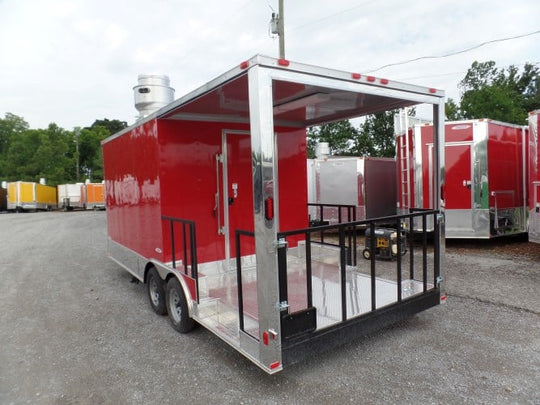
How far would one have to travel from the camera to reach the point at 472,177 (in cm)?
782

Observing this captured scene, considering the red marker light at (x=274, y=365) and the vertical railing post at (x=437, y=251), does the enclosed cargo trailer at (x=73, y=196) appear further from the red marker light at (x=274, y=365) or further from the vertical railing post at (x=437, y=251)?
the red marker light at (x=274, y=365)

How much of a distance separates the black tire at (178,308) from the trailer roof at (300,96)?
1.95m

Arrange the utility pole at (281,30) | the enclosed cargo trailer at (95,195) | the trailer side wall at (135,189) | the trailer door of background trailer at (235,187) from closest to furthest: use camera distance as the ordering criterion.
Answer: the trailer side wall at (135,189)
the trailer door of background trailer at (235,187)
the utility pole at (281,30)
the enclosed cargo trailer at (95,195)

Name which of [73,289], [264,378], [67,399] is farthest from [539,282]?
[73,289]

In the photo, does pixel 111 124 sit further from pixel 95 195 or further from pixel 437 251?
pixel 437 251

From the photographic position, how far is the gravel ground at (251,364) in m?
2.95

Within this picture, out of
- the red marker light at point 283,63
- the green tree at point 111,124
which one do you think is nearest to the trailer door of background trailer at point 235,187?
the red marker light at point 283,63

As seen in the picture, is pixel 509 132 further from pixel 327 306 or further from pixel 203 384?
pixel 203 384

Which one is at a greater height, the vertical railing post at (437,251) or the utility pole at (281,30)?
the utility pole at (281,30)

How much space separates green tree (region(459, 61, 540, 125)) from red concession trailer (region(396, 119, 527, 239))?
628 inches

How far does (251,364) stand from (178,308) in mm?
1232

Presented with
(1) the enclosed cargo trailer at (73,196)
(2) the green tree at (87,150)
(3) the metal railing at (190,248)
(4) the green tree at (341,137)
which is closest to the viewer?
(3) the metal railing at (190,248)

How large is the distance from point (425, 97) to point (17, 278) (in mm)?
7768

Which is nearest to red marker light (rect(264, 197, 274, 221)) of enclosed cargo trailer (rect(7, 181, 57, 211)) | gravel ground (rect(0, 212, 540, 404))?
gravel ground (rect(0, 212, 540, 404))
